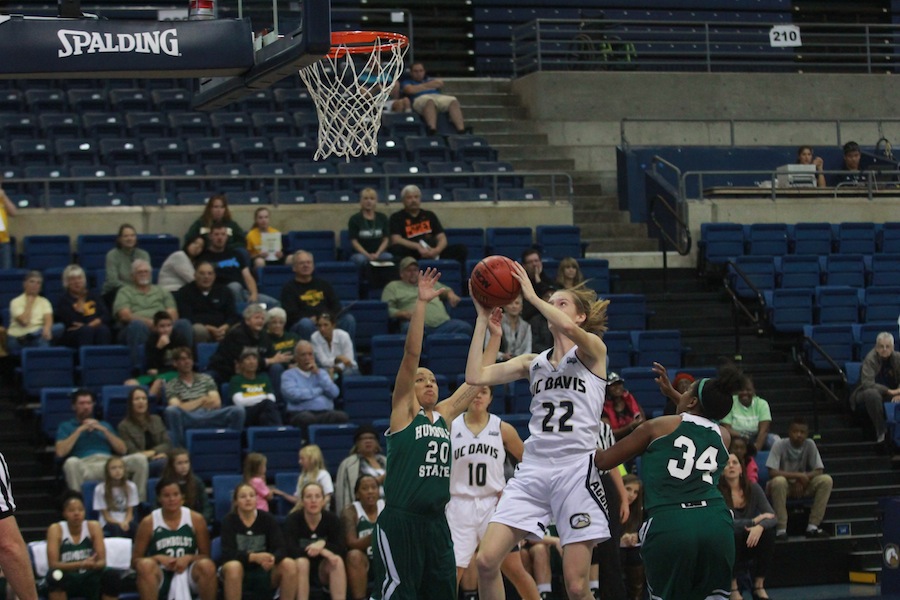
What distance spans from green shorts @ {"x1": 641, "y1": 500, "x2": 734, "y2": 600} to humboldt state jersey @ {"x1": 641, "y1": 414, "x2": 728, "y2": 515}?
0.06 meters

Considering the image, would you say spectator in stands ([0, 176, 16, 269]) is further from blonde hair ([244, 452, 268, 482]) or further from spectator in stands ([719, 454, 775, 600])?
spectator in stands ([719, 454, 775, 600])

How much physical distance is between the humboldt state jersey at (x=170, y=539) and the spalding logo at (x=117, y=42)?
14.0 feet

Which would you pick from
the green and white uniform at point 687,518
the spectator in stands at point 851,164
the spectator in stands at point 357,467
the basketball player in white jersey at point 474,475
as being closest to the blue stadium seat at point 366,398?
the spectator in stands at point 357,467

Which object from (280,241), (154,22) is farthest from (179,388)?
(154,22)

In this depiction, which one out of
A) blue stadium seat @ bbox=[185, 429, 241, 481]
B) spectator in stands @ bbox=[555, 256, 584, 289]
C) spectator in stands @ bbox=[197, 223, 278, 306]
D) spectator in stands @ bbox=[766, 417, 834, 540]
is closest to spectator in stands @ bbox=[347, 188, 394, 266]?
spectator in stands @ bbox=[197, 223, 278, 306]

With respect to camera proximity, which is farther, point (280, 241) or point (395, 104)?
point (395, 104)

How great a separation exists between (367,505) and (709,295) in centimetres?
689

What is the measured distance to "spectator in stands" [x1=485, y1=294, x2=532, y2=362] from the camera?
13.5 meters

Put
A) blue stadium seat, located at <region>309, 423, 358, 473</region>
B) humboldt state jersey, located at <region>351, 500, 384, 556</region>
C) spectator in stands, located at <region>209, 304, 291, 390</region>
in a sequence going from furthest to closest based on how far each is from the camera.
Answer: spectator in stands, located at <region>209, 304, 291, 390</region>, blue stadium seat, located at <region>309, 423, 358, 473</region>, humboldt state jersey, located at <region>351, 500, 384, 556</region>

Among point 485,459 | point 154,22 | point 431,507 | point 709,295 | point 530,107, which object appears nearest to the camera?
point 431,507

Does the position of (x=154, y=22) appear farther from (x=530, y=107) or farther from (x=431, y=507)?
(x=530, y=107)

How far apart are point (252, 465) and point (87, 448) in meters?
1.49

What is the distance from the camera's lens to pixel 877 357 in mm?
14227

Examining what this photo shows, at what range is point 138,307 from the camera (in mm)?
13359
